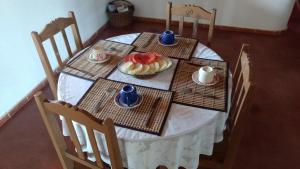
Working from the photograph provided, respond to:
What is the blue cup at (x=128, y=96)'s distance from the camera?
1.14 metres

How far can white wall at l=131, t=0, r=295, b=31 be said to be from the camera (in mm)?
3105

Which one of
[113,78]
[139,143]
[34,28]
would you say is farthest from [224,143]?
[34,28]

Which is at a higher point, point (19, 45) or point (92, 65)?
point (92, 65)

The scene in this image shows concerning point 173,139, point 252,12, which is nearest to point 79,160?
point 173,139

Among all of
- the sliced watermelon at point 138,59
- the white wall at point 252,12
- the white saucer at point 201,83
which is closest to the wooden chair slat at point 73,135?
the sliced watermelon at point 138,59

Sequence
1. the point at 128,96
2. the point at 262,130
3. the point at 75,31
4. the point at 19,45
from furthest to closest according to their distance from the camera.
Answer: the point at 19,45
the point at 262,130
the point at 75,31
the point at 128,96

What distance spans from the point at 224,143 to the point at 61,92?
0.90 meters

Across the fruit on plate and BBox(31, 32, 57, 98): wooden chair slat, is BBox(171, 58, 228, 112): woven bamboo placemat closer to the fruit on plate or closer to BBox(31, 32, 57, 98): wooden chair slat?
the fruit on plate

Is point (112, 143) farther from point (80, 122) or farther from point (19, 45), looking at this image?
point (19, 45)

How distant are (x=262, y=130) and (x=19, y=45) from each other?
84.9 inches

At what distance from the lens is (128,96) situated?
114 cm

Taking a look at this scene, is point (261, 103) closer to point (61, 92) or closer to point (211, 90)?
point (211, 90)

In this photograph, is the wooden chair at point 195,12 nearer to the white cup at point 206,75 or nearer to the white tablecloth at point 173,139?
the white cup at point 206,75

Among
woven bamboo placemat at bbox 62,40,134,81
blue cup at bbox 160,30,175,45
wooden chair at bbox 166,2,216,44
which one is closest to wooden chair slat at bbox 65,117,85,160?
woven bamboo placemat at bbox 62,40,134,81
